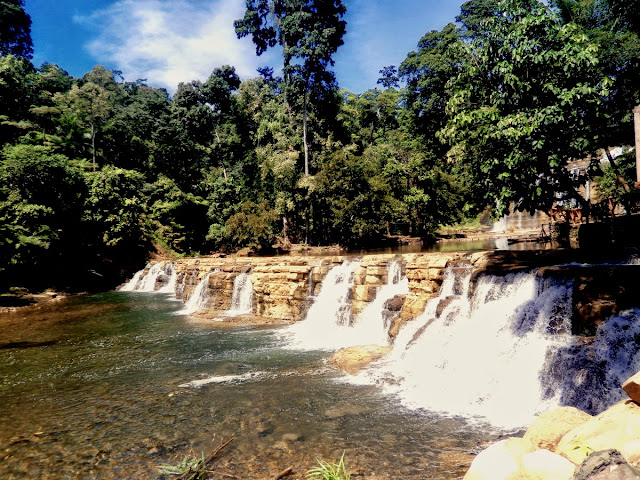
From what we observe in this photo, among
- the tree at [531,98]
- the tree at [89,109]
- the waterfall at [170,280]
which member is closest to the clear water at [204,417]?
the tree at [531,98]

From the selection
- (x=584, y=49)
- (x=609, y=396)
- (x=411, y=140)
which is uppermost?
(x=411, y=140)

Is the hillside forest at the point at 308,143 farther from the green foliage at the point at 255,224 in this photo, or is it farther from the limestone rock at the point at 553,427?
the limestone rock at the point at 553,427

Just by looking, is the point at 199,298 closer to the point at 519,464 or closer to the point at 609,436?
the point at 519,464

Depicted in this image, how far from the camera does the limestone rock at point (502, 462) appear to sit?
3.36 metres

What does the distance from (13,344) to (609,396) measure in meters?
17.0

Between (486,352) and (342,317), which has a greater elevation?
(486,352)

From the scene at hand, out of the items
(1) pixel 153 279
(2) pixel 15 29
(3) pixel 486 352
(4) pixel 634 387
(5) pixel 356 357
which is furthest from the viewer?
(2) pixel 15 29

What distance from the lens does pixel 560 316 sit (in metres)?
7.66

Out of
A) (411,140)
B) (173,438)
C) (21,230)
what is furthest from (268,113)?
(173,438)

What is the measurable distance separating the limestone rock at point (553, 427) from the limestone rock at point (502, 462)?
0.44 ft

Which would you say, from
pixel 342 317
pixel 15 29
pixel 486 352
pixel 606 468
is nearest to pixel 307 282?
pixel 342 317

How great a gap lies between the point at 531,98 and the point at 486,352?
224 inches

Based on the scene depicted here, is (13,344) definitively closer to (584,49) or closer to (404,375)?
(404,375)

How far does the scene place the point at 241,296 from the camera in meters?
17.9
